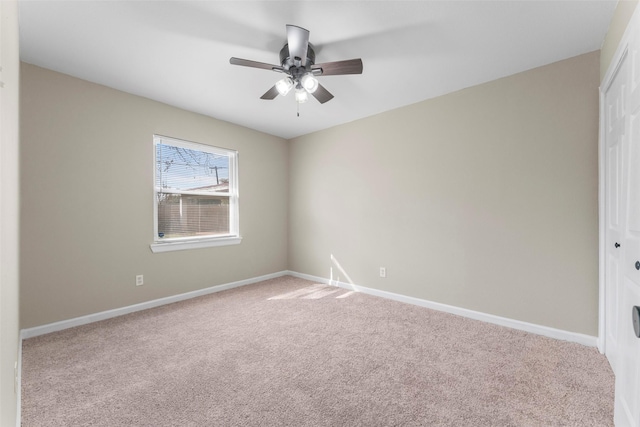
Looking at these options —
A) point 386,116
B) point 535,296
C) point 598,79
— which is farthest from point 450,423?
point 386,116

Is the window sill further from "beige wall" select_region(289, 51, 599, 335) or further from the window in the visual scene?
"beige wall" select_region(289, 51, 599, 335)

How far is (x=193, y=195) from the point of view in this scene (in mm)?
3719

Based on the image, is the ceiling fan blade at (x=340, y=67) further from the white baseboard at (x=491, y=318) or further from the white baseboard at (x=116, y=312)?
the white baseboard at (x=116, y=312)

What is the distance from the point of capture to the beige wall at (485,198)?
2.34 m

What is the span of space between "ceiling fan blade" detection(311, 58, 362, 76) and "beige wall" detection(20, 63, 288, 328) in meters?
2.31

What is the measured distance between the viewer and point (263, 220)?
4.49 m

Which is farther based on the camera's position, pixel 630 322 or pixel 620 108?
pixel 620 108

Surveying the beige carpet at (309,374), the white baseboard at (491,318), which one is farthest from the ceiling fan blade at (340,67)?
the white baseboard at (491,318)

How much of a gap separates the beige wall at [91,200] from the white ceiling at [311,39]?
32 centimetres

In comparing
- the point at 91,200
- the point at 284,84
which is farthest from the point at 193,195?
the point at 284,84

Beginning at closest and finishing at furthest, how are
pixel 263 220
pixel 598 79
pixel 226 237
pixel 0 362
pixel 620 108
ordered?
pixel 0 362
pixel 620 108
pixel 598 79
pixel 226 237
pixel 263 220

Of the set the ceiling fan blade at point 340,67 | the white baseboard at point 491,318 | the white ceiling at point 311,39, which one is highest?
the white ceiling at point 311,39

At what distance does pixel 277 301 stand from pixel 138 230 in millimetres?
1840

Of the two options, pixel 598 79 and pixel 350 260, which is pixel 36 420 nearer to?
pixel 350 260
